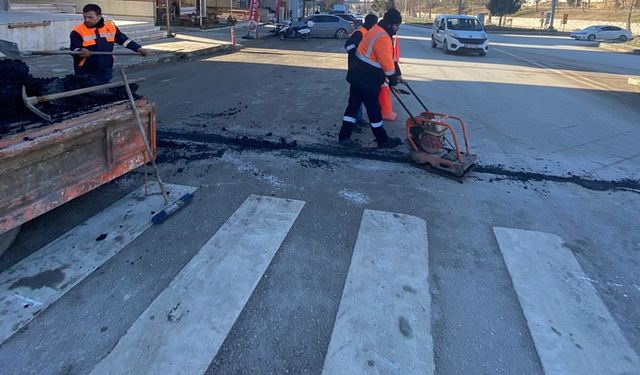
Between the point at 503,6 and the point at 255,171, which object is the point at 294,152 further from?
the point at 503,6

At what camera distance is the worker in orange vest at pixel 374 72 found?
6078mm

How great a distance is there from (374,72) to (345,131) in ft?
3.23

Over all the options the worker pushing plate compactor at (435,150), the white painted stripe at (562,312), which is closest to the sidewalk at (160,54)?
the worker pushing plate compactor at (435,150)

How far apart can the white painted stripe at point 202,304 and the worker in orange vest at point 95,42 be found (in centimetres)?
314

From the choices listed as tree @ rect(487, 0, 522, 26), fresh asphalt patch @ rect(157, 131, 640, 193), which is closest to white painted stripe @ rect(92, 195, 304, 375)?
fresh asphalt patch @ rect(157, 131, 640, 193)

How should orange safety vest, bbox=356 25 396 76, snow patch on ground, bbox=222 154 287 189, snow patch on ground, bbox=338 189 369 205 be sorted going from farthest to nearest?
orange safety vest, bbox=356 25 396 76 < snow patch on ground, bbox=222 154 287 189 < snow patch on ground, bbox=338 189 369 205

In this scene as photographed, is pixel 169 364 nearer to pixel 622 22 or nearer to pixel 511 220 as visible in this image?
pixel 511 220

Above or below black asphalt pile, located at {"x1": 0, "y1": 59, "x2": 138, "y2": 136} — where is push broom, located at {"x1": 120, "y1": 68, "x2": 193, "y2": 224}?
below

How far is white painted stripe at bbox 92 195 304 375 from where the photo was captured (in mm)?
2633

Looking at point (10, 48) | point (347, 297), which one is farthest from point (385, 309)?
point (10, 48)

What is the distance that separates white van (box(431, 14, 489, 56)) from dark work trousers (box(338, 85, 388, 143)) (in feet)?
54.0

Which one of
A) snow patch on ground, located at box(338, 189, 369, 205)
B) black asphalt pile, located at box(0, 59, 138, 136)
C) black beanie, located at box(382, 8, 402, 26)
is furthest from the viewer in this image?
black beanie, located at box(382, 8, 402, 26)

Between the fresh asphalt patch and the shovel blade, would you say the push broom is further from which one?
the fresh asphalt patch

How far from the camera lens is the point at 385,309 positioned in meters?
3.16
